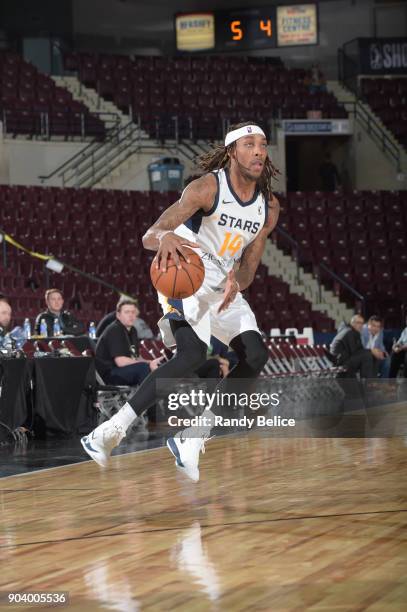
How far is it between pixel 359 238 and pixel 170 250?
55.9 feet

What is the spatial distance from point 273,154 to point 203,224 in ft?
63.4

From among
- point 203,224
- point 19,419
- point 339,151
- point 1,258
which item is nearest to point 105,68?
point 339,151

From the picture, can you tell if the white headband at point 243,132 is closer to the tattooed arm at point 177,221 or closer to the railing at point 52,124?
the tattooed arm at point 177,221

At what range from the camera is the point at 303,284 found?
20.5 m

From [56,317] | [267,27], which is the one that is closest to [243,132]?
[56,317]

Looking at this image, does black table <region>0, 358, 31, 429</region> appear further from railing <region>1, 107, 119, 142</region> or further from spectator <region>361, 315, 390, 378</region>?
railing <region>1, 107, 119, 142</region>

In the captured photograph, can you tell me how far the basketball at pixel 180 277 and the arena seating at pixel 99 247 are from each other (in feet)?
36.5

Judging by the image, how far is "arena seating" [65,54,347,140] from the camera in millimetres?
23625

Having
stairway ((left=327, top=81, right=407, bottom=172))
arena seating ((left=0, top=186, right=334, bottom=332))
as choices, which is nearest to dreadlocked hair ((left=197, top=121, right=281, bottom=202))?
arena seating ((left=0, top=186, right=334, bottom=332))

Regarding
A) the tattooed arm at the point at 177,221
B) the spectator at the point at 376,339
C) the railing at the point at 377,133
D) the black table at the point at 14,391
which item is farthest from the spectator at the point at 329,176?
the tattooed arm at the point at 177,221

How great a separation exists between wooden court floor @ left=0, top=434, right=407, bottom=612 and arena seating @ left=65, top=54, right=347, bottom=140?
59.2ft

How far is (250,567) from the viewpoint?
317cm

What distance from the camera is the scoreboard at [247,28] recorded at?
1030 inches

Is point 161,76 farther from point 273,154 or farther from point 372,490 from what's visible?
point 372,490
